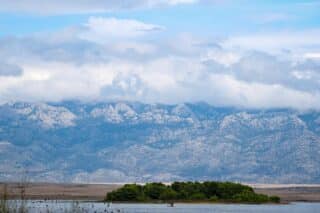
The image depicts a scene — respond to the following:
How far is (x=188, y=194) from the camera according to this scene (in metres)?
153

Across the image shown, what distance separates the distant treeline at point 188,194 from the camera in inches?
5906

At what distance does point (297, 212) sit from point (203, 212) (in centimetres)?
1643

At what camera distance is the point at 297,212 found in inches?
4678

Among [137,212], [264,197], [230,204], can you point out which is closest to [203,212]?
[137,212]

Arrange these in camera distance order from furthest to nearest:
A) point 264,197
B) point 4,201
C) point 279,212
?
1. point 264,197
2. point 279,212
3. point 4,201

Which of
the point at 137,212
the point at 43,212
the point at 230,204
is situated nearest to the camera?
the point at 43,212

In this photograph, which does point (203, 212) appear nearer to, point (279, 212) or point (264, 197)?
point (279, 212)

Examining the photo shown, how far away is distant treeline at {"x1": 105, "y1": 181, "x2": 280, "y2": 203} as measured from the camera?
150000mm

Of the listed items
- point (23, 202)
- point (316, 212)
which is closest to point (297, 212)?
point (316, 212)

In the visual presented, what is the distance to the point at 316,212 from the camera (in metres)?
119

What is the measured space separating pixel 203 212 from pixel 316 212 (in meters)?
18.7

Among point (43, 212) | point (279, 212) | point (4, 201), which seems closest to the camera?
point (4, 201)

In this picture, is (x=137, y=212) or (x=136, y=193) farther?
(x=136, y=193)

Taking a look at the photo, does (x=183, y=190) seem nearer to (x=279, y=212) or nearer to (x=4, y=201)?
(x=279, y=212)
